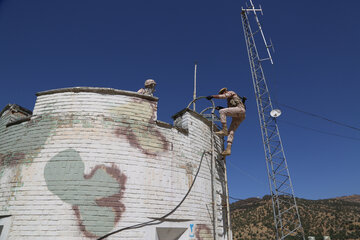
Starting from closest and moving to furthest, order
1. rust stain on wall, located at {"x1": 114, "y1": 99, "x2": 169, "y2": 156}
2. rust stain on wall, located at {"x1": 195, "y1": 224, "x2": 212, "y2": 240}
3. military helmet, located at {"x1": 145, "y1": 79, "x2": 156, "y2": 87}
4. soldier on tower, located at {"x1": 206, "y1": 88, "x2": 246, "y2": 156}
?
rust stain on wall, located at {"x1": 114, "y1": 99, "x2": 169, "y2": 156} → rust stain on wall, located at {"x1": 195, "y1": 224, "x2": 212, "y2": 240} → soldier on tower, located at {"x1": 206, "y1": 88, "x2": 246, "y2": 156} → military helmet, located at {"x1": 145, "y1": 79, "x2": 156, "y2": 87}

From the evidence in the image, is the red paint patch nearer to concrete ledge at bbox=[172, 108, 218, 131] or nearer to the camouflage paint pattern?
the camouflage paint pattern

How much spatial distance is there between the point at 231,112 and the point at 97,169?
239 inches

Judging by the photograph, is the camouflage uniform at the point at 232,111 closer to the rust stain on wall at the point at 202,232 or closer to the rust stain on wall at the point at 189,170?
the rust stain on wall at the point at 189,170

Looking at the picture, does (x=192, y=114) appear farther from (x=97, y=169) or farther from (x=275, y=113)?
(x=275, y=113)

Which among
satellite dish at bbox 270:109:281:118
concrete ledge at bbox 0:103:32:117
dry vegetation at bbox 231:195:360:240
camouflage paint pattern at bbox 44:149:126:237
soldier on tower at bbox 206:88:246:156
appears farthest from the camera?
dry vegetation at bbox 231:195:360:240

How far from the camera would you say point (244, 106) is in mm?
11156

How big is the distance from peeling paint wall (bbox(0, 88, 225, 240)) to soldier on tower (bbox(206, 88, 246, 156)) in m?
1.46

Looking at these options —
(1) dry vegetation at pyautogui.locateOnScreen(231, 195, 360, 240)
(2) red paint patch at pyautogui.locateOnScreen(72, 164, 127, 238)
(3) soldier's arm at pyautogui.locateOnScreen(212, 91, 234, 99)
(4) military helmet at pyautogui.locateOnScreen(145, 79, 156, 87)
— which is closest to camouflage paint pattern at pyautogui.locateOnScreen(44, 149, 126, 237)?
(2) red paint patch at pyautogui.locateOnScreen(72, 164, 127, 238)

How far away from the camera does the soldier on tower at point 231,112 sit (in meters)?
10.9

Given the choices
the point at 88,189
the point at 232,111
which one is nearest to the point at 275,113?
the point at 232,111

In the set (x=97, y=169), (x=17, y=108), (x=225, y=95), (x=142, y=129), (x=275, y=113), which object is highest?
(x=275, y=113)

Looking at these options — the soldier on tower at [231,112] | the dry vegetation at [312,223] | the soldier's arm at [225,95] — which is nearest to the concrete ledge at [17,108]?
the soldier on tower at [231,112]

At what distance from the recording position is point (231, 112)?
35.7 feet

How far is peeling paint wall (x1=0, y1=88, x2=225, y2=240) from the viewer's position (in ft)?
24.1
